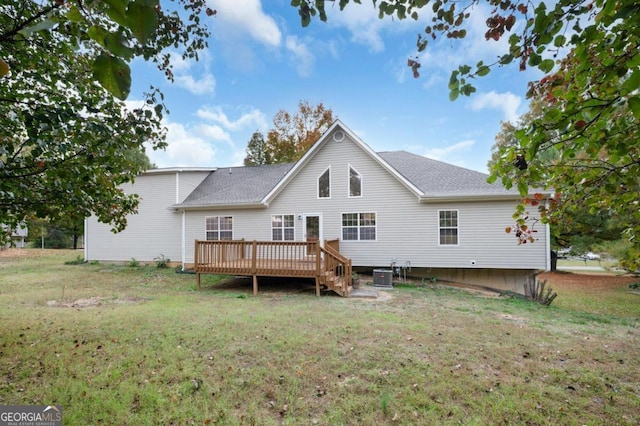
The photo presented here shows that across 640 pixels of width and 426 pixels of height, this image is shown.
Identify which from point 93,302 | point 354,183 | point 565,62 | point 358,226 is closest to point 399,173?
point 354,183

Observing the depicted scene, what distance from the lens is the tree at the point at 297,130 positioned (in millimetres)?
24062

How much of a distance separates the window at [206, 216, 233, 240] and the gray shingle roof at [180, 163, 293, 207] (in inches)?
31.4

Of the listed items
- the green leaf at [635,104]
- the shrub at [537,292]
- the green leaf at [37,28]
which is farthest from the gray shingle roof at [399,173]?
the green leaf at [37,28]

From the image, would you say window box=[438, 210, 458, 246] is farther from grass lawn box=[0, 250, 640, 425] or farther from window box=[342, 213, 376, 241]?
grass lawn box=[0, 250, 640, 425]

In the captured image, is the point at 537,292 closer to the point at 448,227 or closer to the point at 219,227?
the point at 448,227

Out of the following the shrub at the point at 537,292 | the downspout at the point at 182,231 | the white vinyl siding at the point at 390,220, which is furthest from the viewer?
the downspout at the point at 182,231

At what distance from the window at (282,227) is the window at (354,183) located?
110 inches

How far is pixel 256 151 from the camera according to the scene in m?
28.7

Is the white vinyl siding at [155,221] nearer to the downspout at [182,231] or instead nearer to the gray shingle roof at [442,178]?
the downspout at [182,231]

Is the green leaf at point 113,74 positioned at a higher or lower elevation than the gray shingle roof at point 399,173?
lower

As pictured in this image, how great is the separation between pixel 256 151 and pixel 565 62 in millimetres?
27830

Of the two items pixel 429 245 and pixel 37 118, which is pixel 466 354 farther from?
pixel 429 245

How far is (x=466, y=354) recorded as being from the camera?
4281 millimetres

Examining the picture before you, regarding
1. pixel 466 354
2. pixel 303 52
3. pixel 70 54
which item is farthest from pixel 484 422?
pixel 303 52
